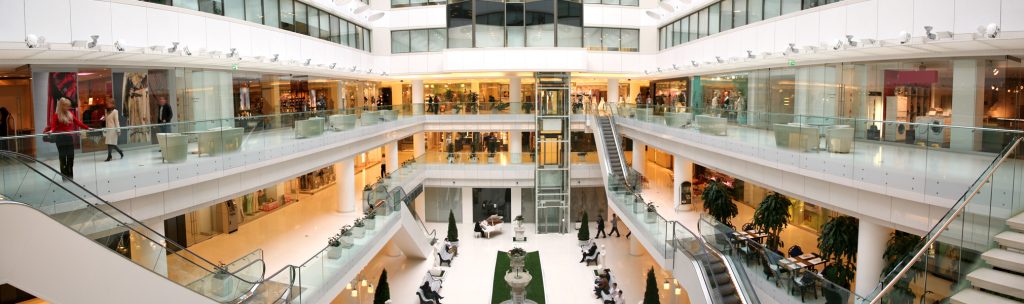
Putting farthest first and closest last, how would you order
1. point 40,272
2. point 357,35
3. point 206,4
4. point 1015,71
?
point 357,35
point 206,4
point 1015,71
point 40,272

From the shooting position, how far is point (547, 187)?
1238 inches

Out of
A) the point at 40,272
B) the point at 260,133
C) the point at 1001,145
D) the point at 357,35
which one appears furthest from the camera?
the point at 357,35

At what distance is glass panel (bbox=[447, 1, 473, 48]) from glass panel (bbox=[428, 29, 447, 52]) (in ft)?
2.31

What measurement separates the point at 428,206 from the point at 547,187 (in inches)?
257

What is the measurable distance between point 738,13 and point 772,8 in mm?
2711

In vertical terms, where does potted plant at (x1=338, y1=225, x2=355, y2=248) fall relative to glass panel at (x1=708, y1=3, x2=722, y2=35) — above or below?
below

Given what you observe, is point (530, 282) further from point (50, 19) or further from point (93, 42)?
Answer: point (50, 19)

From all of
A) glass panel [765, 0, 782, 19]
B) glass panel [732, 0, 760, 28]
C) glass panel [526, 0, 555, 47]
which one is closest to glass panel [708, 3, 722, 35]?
glass panel [732, 0, 760, 28]

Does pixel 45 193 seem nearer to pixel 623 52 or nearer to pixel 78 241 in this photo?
pixel 78 241

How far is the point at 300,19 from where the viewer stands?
78.7 ft

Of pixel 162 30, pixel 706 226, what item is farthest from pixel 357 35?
pixel 706 226

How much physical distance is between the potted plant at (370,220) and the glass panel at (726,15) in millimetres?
15264

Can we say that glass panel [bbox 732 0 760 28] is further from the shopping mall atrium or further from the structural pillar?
the structural pillar

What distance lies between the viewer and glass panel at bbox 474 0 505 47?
103 ft
